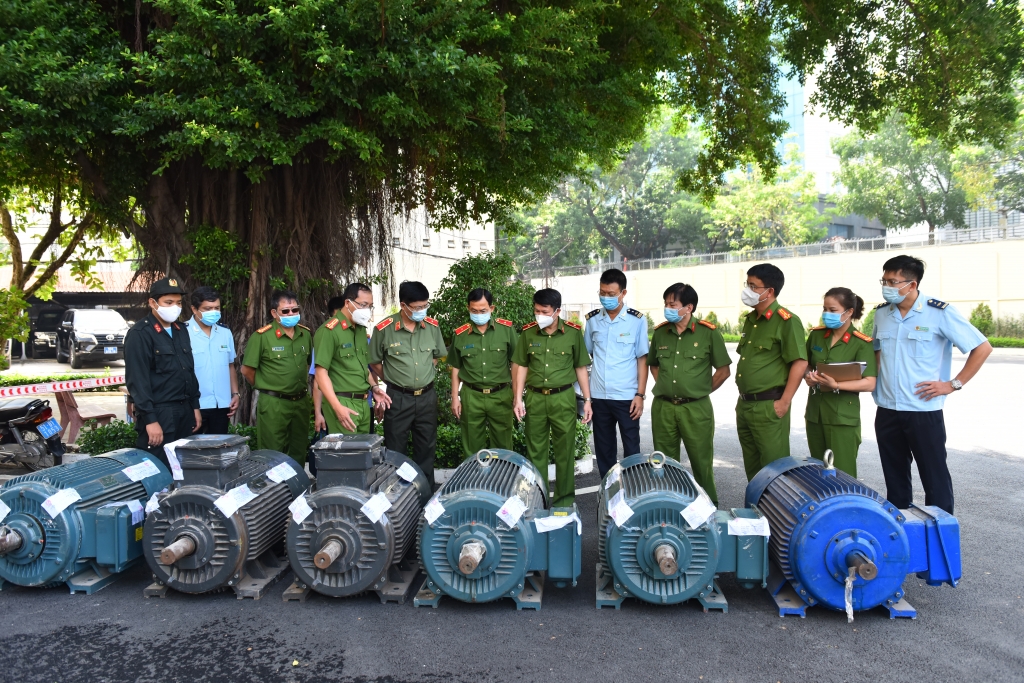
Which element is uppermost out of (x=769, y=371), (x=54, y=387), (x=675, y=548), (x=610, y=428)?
(x=769, y=371)

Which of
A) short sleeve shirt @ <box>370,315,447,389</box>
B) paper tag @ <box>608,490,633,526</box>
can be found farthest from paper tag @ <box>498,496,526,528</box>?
short sleeve shirt @ <box>370,315,447,389</box>

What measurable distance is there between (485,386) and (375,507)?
193cm

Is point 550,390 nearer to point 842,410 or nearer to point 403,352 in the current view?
point 403,352

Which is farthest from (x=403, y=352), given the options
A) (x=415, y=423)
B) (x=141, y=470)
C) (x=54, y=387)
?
(x=54, y=387)

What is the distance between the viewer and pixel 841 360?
16.2 ft

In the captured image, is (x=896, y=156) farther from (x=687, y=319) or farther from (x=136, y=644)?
(x=136, y=644)

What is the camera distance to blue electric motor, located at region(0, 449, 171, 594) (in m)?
4.09

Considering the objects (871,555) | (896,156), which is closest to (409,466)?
(871,555)

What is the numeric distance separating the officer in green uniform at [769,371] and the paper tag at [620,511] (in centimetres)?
166

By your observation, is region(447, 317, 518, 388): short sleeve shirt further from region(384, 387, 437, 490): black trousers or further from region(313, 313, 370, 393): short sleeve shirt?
region(313, 313, 370, 393): short sleeve shirt

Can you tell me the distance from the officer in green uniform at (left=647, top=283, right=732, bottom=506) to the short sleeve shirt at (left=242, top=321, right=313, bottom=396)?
2854 mm

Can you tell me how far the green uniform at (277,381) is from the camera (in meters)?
5.75

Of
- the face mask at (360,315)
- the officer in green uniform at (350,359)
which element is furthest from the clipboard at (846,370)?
the face mask at (360,315)

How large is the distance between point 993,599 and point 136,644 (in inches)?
182
